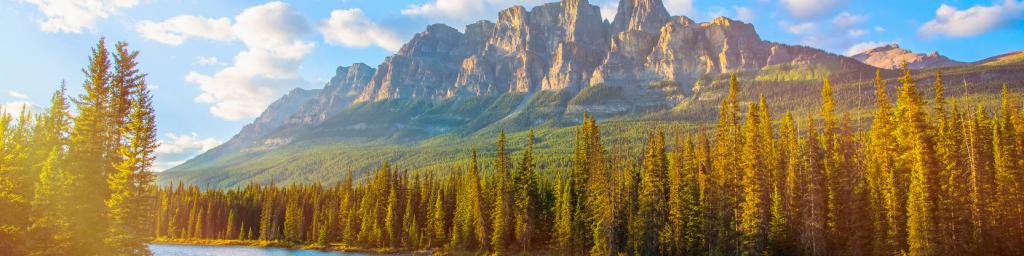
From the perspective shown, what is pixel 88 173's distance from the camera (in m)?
38.0

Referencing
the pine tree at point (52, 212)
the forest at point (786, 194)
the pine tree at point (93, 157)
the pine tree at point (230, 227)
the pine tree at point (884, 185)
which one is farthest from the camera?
the pine tree at point (230, 227)

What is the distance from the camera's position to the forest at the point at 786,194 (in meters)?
53.2

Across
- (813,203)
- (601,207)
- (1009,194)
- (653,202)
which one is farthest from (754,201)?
(1009,194)

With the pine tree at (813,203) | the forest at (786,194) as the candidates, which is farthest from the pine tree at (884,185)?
the pine tree at (813,203)

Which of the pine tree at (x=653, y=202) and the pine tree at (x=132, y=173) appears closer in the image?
the pine tree at (x=132, y=173)

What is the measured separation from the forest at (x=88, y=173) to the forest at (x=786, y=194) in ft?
148

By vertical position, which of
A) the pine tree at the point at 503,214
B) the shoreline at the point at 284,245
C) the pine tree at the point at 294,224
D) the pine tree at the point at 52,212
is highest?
the pine tree at the point at 52,212

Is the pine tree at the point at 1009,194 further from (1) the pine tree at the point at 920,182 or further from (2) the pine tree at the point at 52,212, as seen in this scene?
(2) the pine tree at the point at 52,212

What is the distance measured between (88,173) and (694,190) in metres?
55.0

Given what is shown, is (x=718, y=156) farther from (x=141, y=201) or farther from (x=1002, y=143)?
(x=141, y=201)

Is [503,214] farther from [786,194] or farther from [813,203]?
[813,203]

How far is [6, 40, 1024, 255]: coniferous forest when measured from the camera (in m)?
37.8

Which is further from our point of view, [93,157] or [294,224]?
[294,224]

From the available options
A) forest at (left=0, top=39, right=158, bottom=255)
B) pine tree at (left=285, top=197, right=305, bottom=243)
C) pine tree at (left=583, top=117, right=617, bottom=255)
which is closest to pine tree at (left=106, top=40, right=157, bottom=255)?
forest at (left=0, top=39, right=158, bottom=255)
